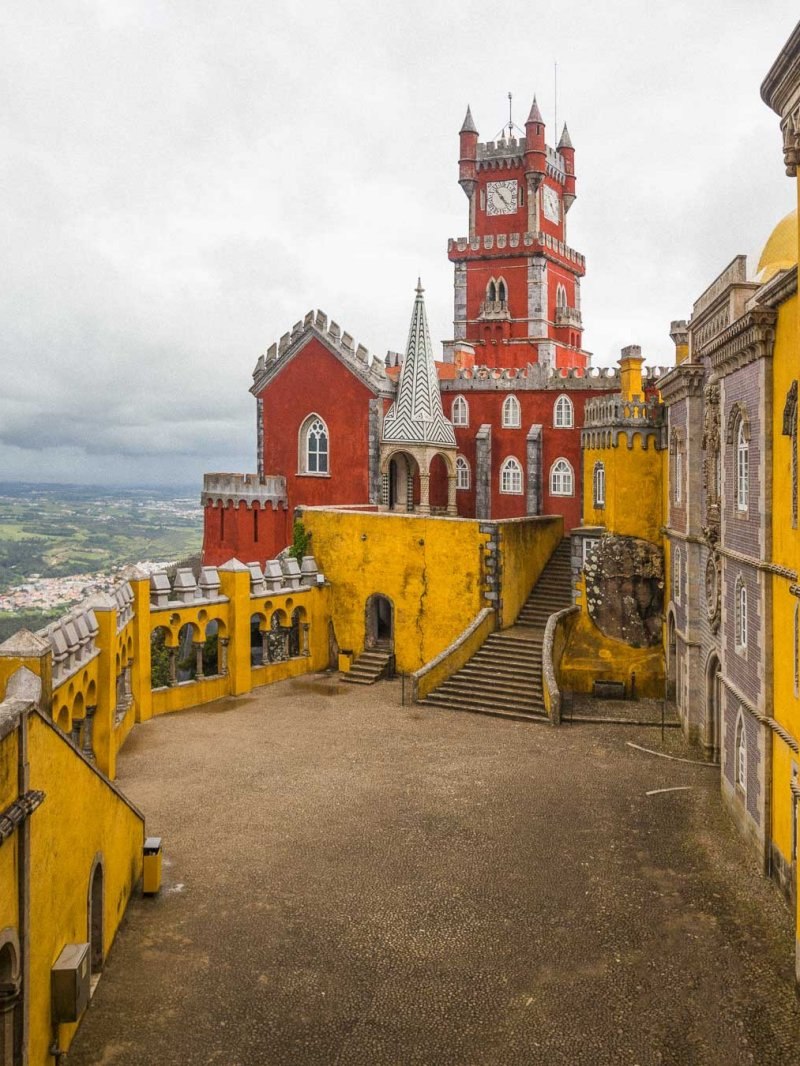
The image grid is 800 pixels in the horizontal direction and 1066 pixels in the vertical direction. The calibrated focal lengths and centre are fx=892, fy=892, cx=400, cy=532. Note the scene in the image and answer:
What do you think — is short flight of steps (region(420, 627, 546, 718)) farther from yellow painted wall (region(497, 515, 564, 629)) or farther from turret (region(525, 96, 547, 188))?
turret (region(525, 96, 547, 188))

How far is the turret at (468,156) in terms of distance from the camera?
146 feet

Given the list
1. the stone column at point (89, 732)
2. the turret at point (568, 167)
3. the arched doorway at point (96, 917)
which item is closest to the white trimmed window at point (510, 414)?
the turret at point (568, 167)

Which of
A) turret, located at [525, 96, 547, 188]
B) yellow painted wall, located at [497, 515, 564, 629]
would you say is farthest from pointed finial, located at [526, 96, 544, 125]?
yellow painted wall, located at [497, 515, 564, 629]

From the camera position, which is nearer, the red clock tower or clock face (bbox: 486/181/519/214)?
the red clock tower

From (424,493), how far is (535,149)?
873 inches

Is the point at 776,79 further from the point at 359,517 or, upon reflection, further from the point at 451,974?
the point at 359,517

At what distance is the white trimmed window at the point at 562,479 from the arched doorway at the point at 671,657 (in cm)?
1028

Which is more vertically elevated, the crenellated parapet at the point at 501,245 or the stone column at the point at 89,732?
the crenellated parapet at the point at 501,245

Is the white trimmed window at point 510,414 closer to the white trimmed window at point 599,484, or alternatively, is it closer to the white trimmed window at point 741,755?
the white trimmed window at point 599,484

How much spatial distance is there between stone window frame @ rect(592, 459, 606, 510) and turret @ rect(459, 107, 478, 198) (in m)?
24.9

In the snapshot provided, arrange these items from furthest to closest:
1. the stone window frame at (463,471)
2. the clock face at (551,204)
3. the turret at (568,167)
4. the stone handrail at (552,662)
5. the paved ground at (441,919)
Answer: the turret at (568,167) → the clock face at (551,204) → the stone window frame at (463,471) → the stone handrail at (552,662) → the paved ground at (441,919)

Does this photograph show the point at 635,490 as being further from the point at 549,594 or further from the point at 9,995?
the point at 9,995

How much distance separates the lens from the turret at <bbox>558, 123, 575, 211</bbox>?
46719 millimetres

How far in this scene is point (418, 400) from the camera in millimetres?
31406
